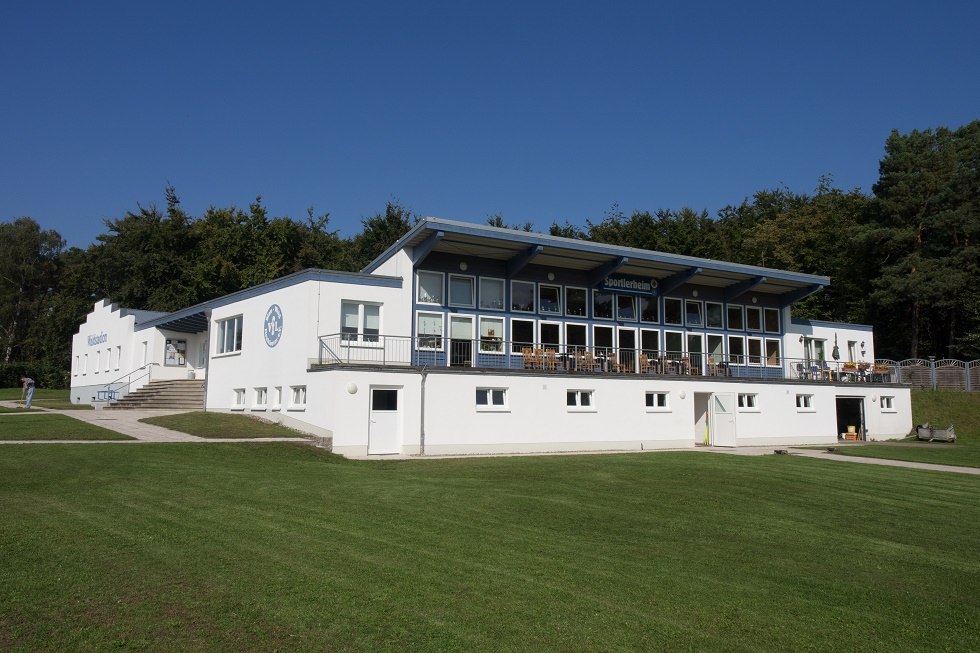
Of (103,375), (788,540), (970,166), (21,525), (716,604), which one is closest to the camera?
(716,604)

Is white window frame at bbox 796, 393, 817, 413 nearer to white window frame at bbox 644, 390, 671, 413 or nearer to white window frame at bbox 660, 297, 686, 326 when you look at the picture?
white window frame at bbox 660, 297, 686, 326

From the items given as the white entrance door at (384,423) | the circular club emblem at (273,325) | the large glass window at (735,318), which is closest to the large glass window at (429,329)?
the white entrance door at (384,423)

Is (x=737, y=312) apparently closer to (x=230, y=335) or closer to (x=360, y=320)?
(x=360, y=320)

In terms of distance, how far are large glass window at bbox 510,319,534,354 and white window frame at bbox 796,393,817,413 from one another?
1197 cm

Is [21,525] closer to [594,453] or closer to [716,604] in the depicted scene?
[716,604]

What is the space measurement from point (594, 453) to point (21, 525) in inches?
655

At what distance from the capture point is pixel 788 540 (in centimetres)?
889

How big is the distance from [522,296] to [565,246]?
2.63 m

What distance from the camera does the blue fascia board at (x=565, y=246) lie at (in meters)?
22.2

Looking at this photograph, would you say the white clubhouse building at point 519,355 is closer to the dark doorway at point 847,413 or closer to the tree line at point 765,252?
the dark doorway at point 847,413

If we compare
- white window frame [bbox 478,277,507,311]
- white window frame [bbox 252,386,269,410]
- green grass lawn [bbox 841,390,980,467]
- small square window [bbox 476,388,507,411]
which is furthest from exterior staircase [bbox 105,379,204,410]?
green grass lawn [bbox 841,390,980,467]

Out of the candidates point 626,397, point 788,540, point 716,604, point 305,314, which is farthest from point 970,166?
point 716,604

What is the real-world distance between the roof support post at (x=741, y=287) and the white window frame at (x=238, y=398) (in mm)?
20003

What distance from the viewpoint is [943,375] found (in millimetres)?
37500
